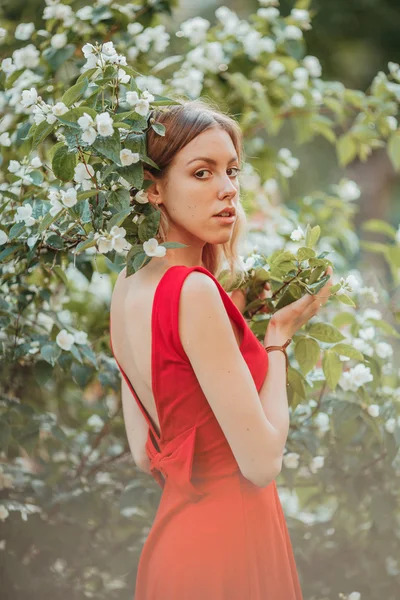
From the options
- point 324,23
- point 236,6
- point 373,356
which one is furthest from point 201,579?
point 236,6

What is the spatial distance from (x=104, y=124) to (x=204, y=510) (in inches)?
25.8

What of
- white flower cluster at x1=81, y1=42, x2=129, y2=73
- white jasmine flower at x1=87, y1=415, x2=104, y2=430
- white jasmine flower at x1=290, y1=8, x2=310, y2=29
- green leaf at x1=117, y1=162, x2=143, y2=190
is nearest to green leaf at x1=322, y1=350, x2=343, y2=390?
green leaf at x1=117, y1=162, x2=143, y2=190

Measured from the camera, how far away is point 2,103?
1909 millimetres

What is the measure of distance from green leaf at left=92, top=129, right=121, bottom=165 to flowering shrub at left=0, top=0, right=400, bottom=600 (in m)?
0.13

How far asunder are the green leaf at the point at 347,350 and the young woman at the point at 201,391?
24cm

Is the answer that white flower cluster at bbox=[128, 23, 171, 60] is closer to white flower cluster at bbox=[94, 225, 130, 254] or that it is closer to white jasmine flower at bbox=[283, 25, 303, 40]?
white jasmine flower at bbox=[283, 25, 303, 40]

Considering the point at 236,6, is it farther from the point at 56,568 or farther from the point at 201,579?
the point at 201,579

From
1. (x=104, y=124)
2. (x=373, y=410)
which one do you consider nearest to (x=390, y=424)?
(x=373, y=410)

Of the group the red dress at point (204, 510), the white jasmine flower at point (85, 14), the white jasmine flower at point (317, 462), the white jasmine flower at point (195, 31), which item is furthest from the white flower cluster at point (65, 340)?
the white jasmine flower at point (195, 31)

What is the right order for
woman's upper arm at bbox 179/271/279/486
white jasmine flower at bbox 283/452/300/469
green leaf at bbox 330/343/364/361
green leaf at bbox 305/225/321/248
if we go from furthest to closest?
white jasmine flower at bbox 283/452/300/469, green leaf at bbox 330/343/364/361, green leaf at bbox 305/225/321/248, woman's upper arm at bbox 179/271/279/486

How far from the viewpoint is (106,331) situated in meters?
2.08

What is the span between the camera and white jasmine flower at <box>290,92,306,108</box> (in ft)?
7.80

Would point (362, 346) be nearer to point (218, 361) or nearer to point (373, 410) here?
point (373, 410)

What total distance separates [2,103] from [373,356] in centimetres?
113
